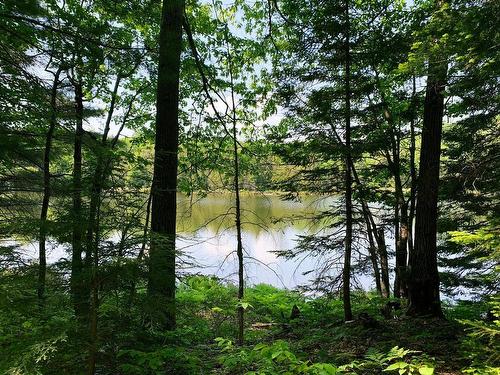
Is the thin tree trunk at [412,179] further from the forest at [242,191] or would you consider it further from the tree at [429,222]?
the tree at [429,222]

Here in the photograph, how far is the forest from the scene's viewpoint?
2.65 m

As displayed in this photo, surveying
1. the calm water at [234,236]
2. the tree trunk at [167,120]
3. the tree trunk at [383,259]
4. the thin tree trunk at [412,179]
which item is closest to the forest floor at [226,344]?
the calm water at [234,236]

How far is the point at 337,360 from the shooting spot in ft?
13.7

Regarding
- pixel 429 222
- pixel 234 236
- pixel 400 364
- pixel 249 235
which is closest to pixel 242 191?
pixel 234 236

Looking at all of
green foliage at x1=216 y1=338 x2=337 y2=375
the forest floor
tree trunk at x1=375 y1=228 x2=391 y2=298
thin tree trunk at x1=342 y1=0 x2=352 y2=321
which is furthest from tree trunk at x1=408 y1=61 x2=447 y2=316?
green foliage at x1=216 y1=338 x2=337 y2=375

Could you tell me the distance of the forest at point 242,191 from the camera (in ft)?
8.71

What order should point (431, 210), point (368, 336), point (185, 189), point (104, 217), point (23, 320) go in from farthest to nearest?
point (185, 189), point (431, 210), point (368, 336), point (104, 217), point (23, 320)

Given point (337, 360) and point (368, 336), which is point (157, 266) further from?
point (368, 336)

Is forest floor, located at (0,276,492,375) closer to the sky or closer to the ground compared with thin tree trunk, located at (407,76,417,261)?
closer to the ground

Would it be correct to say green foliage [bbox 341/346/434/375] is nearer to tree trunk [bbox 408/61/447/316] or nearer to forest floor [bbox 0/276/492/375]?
forest floor [bbox 0/276/492/375]

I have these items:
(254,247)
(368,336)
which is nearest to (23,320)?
(368,336)

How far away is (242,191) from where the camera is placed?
20.9 ft

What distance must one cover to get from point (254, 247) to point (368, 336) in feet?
43.7

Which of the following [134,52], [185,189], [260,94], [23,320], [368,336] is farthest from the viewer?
[260,94]
